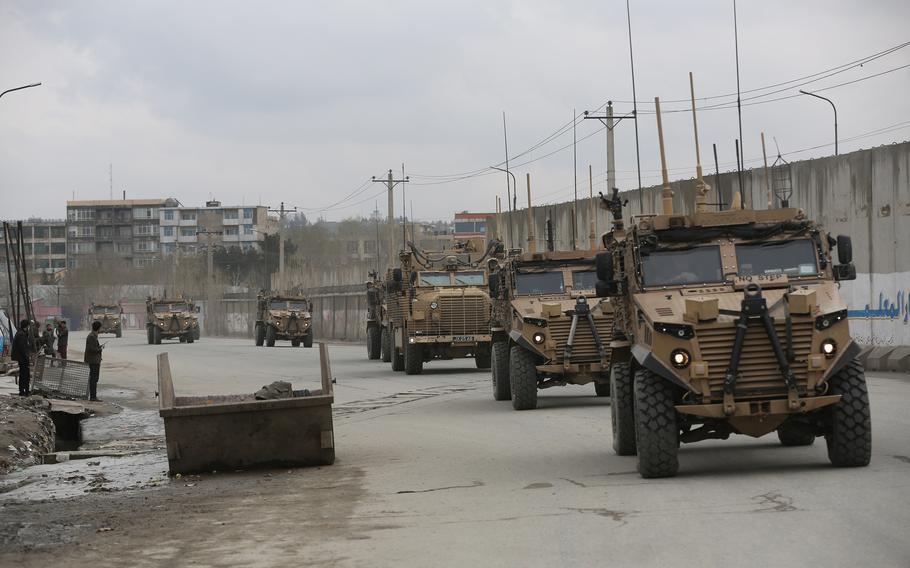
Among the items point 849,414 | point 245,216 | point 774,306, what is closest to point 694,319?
point 774,306

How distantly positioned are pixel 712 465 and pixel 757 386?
159 cm

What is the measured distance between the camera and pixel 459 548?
8375mm

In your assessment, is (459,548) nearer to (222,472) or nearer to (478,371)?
(222,472)

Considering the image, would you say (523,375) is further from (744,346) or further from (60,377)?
(60,377)

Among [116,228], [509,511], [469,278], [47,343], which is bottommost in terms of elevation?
[509,511]

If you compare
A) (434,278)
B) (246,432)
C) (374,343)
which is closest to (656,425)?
(246,432)

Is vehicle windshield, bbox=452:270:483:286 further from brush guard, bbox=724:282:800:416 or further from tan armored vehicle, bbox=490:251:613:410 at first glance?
brush guard, bbox=724:282:800:416

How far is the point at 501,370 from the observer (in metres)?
21.6

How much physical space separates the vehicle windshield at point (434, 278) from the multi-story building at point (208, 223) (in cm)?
15238

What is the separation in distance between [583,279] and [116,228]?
171 m

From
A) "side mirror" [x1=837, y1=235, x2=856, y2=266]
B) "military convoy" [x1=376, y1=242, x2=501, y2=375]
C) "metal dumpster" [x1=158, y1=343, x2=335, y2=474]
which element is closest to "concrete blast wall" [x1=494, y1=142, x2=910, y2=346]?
"military convoy" [x1=376, y1=242, x2=501, y2=375]

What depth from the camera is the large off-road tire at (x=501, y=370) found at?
21.5 metres

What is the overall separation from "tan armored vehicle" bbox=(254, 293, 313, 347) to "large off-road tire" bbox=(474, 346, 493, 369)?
→ 88.3 ft

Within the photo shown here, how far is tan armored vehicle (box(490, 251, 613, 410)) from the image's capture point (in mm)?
18938
